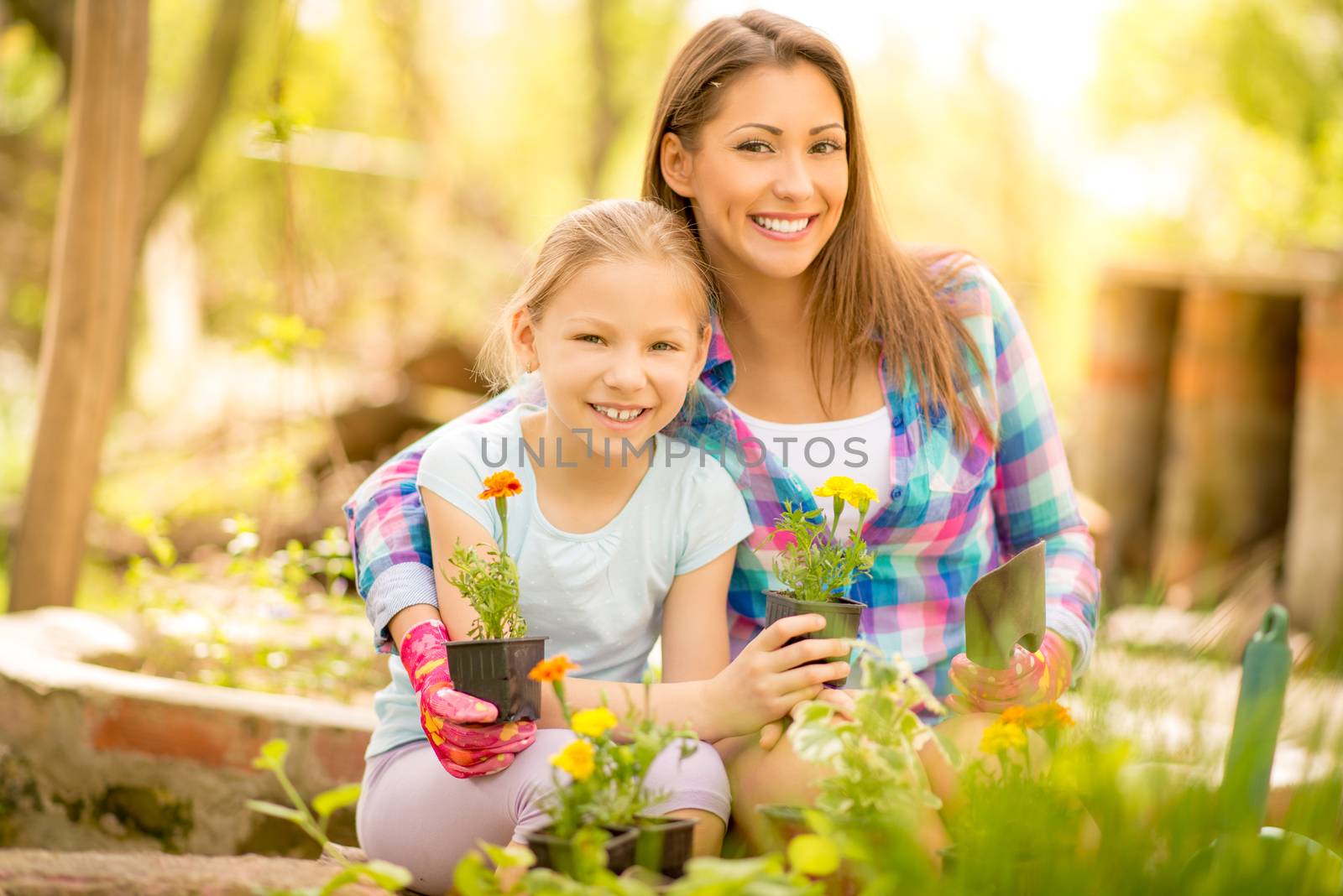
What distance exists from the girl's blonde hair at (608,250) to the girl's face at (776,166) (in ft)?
0.38

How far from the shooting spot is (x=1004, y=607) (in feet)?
5.37

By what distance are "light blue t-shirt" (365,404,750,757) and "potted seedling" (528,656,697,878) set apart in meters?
0.50

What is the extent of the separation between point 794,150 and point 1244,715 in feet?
3.80

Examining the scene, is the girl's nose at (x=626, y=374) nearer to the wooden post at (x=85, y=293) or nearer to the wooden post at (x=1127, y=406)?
the wooden post at (x=85, y=293)

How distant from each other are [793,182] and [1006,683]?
87 cm

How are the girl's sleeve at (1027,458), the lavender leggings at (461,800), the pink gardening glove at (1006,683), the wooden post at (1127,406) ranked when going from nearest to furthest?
1. the lavender leggings at (461,800)
2. the pink gardening glove at (1006,683)
3. the girl's sleeve at (1027,458)
4. the wooden post at (1127,406)

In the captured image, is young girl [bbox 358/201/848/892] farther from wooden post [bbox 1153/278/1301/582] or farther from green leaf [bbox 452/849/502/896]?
wooden post [bbox 1153/278/1301/582]

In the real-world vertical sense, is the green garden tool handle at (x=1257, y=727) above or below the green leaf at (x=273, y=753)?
above

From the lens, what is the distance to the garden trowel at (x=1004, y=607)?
5.32ft

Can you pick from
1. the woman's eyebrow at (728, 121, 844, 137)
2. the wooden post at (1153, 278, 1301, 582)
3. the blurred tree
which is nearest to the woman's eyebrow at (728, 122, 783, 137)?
the woman's eyebrow at (728, 121, 844, 137)

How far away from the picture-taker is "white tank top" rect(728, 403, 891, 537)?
2.21 meters

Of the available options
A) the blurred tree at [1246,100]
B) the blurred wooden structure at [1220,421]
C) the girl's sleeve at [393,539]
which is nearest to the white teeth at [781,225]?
the girl's sleeve at [393,539]

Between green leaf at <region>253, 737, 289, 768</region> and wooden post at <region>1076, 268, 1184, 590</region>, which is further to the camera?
wooden post at <region>1076, 268, 1184, 590</region>

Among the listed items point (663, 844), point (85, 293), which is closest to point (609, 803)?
point (663, 844)
